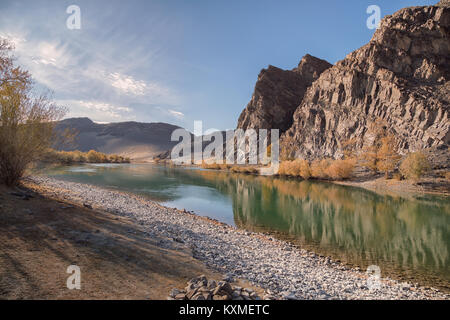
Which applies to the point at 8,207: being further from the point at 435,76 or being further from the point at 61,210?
the point at 435,76

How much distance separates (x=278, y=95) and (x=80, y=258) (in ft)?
491

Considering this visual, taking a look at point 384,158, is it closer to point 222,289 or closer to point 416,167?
point 416,167

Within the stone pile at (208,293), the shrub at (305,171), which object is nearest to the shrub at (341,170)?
the shrub at (305,171)

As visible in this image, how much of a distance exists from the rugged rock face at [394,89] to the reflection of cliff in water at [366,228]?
1836 inches

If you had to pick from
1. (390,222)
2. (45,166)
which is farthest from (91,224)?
(390,222)

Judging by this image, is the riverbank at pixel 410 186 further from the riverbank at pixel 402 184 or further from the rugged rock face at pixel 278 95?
the rugged rock face at pixel 278 95

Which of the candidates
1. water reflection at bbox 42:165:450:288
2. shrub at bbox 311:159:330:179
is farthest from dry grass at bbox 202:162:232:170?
water reflection at bbox 42:165:450:288

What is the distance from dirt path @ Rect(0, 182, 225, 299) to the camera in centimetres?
525

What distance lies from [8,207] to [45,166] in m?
5.60

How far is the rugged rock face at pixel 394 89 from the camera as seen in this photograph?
66.0m

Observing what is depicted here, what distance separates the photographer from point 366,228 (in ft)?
65.6

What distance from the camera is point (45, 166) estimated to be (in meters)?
14.7
